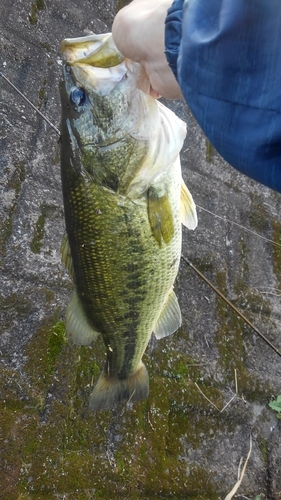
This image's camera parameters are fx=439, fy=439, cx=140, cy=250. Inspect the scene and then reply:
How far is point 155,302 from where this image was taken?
72.7 inches

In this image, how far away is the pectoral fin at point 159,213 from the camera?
1.65m

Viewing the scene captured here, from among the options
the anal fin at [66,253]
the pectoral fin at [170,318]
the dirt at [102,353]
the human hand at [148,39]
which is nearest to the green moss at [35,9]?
the dirt at [102,353]

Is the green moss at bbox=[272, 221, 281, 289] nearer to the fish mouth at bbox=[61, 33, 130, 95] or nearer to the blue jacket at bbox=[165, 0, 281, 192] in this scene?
the fish mouth at bbox=[61, 33, 130, 95]

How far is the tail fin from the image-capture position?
1983 mm

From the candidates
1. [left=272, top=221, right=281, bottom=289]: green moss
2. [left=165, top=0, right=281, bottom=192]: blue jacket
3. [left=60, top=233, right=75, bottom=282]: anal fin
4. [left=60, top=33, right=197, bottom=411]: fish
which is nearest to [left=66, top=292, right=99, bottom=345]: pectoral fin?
[left=60, top=33, right=197, bottom=411]: fish

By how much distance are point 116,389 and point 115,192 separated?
92cm

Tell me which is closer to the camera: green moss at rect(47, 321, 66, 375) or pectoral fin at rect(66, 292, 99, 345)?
pectoral fin at rect(66, 292, 99, 345)

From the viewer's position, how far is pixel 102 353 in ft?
8.01

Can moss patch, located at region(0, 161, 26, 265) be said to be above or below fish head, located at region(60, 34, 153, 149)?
below

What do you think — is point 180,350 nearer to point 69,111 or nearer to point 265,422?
point 265,422

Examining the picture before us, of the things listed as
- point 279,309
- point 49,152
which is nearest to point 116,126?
point 49,152

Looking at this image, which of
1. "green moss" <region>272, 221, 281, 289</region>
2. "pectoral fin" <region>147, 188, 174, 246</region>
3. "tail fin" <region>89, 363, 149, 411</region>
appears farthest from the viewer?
Result: "green moss" <region>272, 221, 281, 289</region>

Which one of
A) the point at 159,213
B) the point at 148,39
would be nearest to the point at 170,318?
the point at 159,213

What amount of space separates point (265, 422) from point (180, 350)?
764 millimetres
